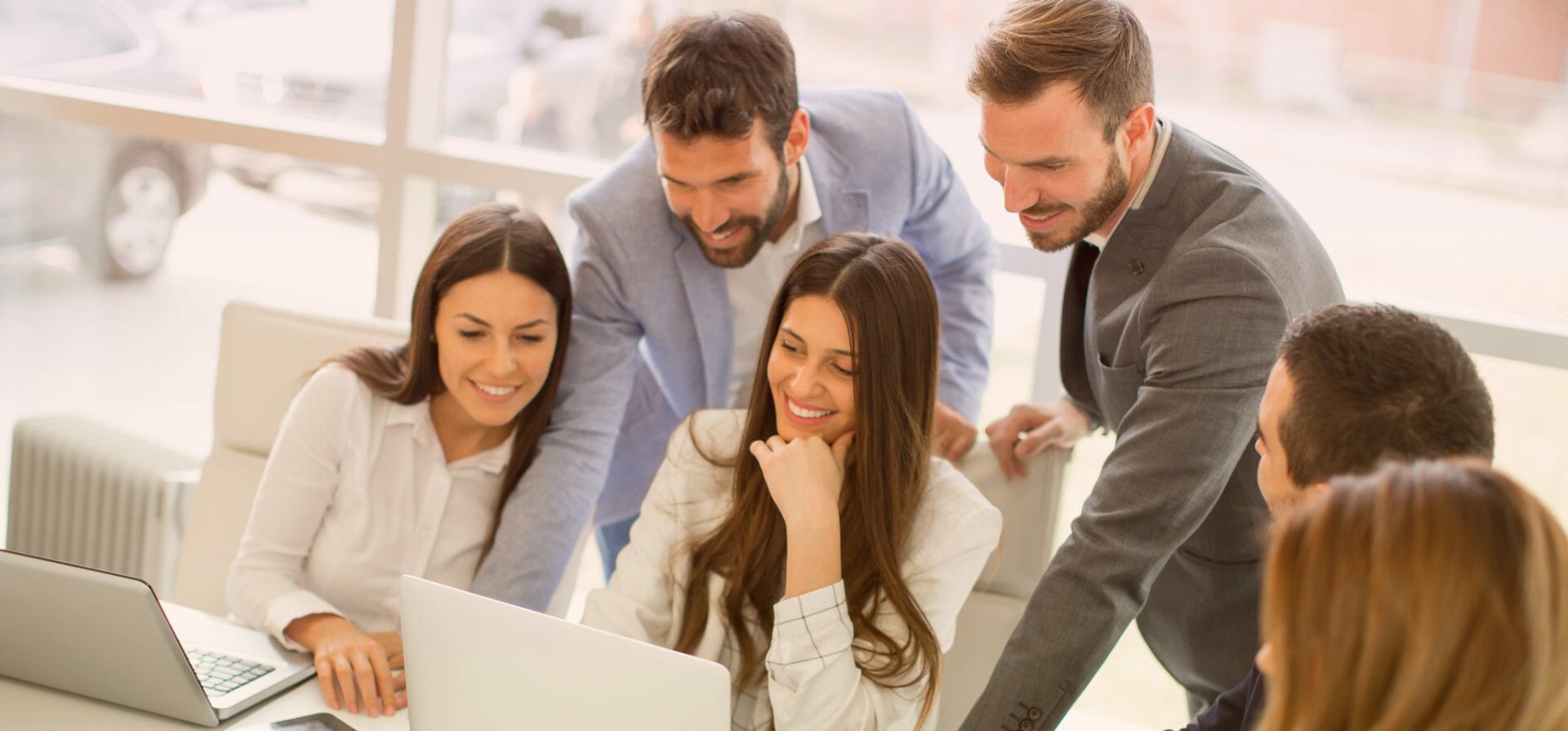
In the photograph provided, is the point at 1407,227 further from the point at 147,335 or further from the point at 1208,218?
the point at 147,335

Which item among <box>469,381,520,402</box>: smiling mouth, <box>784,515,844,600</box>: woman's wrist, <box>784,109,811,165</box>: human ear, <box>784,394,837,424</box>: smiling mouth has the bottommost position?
<box>784,515,844,600</box>: woman's wrist

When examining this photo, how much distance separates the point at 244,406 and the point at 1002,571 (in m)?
1.34

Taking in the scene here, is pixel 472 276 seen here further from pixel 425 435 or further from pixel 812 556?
pixel 812 556

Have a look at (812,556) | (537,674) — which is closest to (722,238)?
(812,556)

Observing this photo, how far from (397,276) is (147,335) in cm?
114

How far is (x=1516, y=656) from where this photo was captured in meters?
0.88

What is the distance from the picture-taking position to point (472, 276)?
2070mm

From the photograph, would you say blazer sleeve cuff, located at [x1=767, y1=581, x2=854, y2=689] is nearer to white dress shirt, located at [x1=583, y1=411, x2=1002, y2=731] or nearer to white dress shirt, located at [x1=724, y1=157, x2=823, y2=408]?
white dress shirt, located at [x1=583, y1=411, x2=1002, y2=731]

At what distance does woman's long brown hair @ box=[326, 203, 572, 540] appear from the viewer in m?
2.08

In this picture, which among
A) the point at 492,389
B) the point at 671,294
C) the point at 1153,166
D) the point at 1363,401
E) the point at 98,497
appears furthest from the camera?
the point at 98,497

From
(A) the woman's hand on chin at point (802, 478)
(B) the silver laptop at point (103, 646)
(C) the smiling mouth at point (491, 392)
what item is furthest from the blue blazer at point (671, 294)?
(B) the silver laptop at point (103, 646)

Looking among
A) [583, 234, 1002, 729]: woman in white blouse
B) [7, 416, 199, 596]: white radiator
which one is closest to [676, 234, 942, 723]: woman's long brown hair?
[583, 234, 1002, 729]: woman in white blouse

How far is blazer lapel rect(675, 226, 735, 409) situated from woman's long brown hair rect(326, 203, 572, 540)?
0.20m

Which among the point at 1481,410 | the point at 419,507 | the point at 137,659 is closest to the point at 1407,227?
the point at 1481,410
